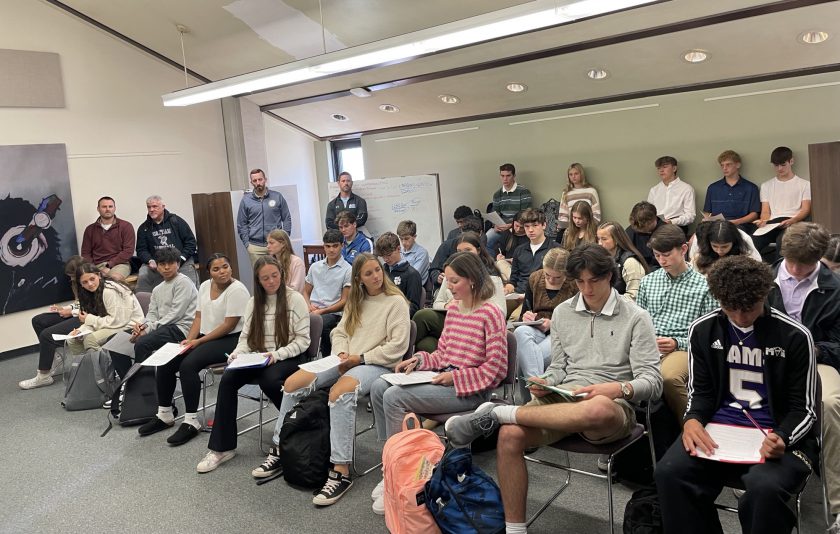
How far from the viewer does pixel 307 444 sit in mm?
3178

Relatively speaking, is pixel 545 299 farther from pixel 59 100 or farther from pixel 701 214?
pixel 59 100

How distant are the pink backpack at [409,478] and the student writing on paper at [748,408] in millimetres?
858

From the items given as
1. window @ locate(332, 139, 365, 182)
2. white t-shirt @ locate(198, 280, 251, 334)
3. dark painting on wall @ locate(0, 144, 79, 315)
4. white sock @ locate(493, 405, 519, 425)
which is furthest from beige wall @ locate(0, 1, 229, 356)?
white sock @ locate(493, 405, 519, 425)

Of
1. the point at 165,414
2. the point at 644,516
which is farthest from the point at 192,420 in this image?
the point at 644,516

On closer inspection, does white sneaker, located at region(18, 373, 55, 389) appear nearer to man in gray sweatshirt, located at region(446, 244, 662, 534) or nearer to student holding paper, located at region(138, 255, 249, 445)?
student holding paper, located at region(138, 255, 249, 445)

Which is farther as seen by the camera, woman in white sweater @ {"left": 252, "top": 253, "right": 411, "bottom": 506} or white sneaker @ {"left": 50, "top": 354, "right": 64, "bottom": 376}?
white sneaker @ {"left": 50, "top": 354, "right": 64, "bottom": 376}

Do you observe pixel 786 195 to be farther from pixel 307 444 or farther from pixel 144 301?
pixel 144 301

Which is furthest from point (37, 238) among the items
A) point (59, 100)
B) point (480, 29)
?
point (480, 29)

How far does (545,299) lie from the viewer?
12.4 ft

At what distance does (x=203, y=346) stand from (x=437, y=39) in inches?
104

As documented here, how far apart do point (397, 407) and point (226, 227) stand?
5.00m

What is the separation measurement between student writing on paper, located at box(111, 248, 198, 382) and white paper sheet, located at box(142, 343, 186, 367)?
376 millimetres

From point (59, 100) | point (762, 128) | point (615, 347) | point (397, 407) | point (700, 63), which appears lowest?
point (397, 407)

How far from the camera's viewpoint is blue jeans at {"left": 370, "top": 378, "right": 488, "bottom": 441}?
2887 millimetres
